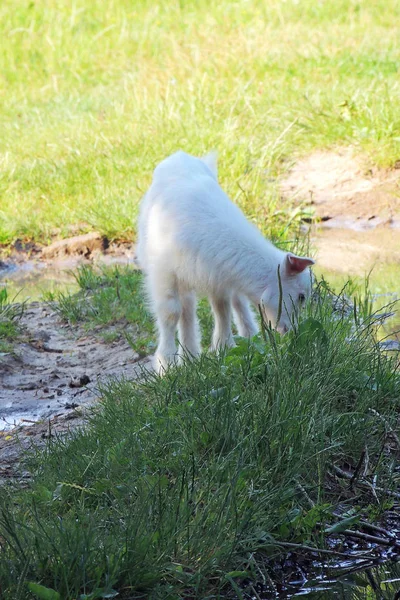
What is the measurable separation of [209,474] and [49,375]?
273 centimetres

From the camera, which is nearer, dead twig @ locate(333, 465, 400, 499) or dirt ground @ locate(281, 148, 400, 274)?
dead twig @ locate(333, 465, 400, 499)

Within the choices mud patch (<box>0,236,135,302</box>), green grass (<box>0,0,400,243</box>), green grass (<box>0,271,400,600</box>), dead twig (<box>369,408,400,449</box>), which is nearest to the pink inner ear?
green grass (<box>0,271,400,600</box>)

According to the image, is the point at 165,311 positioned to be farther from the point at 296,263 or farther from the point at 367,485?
the point at 367,485

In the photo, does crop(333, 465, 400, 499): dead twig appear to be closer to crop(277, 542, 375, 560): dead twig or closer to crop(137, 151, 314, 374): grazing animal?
crop(277, 542, 375, 560): dead twig

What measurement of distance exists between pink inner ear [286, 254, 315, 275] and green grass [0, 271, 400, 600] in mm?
427

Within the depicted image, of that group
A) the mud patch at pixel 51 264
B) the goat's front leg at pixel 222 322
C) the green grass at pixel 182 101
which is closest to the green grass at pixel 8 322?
the mud patch at pixel 51 264

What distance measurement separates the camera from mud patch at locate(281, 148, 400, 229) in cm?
934

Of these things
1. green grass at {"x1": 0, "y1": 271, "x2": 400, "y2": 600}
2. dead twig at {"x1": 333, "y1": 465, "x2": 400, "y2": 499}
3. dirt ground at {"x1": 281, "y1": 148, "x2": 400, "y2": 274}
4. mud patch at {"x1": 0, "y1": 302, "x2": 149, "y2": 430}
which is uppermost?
green grass at {"x1": 0, "y1": 271, "x2": 400, "y2": 600}

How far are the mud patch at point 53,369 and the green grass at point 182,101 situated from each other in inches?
95.3

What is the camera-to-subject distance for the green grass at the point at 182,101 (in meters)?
9.63

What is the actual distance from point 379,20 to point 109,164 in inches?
249

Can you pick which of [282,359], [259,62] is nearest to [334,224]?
[259,62]

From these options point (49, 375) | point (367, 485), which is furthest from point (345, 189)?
point (367, 485)

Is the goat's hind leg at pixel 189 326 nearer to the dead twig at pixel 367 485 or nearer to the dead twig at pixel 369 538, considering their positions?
the dead twig at pixel 367 485
